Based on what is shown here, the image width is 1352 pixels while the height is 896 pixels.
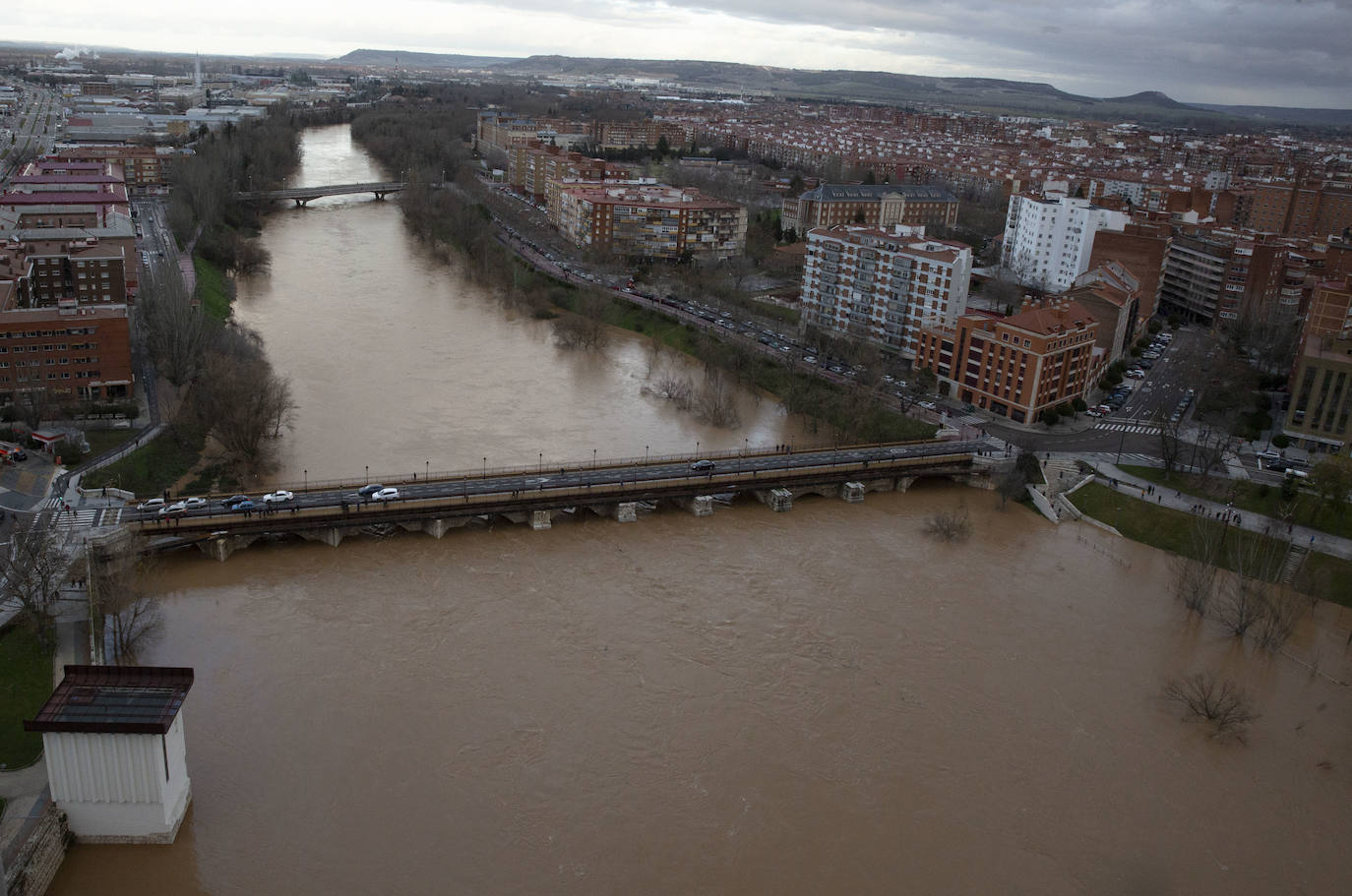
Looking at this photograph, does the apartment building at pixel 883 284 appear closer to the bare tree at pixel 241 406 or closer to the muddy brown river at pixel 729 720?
the muddy brown river at pixel 729 720

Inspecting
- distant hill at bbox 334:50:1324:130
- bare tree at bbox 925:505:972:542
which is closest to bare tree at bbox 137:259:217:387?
bare tree at bbox 925:505:972:542

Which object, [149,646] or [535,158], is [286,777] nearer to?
[149,646]

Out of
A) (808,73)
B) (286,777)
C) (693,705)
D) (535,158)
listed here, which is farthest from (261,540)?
(808,73)

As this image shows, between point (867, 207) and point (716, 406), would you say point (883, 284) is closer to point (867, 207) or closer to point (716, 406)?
point (716, 406)

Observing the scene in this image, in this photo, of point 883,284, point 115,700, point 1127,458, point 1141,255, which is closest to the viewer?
point 115,700

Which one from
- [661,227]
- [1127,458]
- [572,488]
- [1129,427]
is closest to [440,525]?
[572,488]

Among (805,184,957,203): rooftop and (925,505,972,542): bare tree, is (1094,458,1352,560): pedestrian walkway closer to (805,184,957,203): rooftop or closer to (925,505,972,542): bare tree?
(925,505,972,542): bare tree
